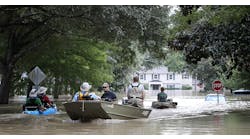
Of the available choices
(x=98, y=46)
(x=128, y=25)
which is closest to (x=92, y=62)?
(x=98, y=46)

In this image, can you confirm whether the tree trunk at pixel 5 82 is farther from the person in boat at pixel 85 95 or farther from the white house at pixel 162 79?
the white house at pixel 162 79

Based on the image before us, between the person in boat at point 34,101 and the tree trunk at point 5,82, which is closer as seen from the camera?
the person in boat at point 34,101

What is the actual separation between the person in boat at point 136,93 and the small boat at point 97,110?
1.82 ft

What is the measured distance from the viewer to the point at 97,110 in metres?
18.2

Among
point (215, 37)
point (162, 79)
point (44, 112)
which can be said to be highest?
point (162, 79)

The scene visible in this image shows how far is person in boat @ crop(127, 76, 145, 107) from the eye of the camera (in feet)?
66.0

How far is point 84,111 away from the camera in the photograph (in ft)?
60.1


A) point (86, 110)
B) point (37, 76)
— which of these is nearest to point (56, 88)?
point (37, 76)

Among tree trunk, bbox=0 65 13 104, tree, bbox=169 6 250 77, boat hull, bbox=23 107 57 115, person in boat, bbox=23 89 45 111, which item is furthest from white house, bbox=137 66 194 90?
person in boat, bbox=23 89 45 111

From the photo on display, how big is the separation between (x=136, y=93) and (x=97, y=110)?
2568 mm

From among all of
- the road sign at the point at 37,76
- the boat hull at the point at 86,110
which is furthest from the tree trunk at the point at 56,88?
the boat hull at the point at 86,110

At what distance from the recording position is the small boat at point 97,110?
58.9 feet

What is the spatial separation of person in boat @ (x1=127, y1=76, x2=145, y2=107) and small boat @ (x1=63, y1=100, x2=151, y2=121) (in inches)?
21.8

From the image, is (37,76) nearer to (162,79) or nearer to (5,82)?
(5,82)
